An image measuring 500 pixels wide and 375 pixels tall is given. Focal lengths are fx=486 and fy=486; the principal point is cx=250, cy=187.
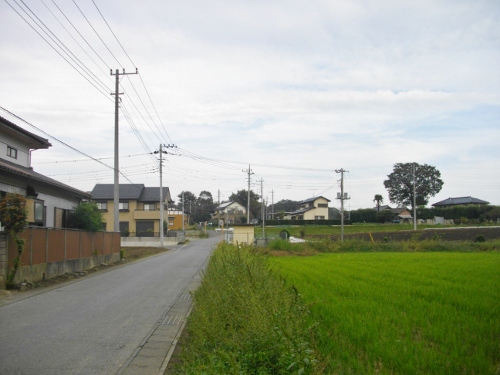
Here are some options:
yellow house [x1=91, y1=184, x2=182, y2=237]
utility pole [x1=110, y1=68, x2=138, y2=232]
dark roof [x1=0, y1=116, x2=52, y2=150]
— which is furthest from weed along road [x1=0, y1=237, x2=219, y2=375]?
yellow house [x1=91, y1=184, x2=182, y2=237]

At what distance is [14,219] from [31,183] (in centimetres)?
768

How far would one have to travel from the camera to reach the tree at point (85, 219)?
84.3ft

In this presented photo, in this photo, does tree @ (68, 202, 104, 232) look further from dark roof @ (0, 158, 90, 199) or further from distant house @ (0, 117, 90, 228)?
dark roof @ (0, 158, 90, 199)

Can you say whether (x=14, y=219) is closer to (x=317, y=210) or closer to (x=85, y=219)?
(x=85, y=219)

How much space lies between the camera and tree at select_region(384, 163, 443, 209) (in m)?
93.1

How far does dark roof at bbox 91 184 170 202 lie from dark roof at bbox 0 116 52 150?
37.7 m

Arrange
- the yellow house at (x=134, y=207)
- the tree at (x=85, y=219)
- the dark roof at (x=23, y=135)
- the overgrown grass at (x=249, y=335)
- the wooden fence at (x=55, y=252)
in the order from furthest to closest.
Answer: the yellow house at (x=134, y=207) → the tree at (x=85, y=219) → the dark roof at (x=23, y=135) → the wooden fence at (x=55, y=252) → the overgrown grass at (x=249, y=335)

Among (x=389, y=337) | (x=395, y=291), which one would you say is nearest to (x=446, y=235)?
(x=395, y=291)

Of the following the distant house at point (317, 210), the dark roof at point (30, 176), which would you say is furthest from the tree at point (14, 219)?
the distant house at point (317, 210)

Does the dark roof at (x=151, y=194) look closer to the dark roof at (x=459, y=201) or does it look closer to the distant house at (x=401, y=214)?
the distant house at (x=401, y=214)

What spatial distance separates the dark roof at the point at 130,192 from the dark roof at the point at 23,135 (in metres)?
37.7

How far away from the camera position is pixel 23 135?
912 inches

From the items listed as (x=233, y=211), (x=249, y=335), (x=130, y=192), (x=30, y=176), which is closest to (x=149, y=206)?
(x=130, y=192)

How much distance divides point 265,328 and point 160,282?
12.0 metres
